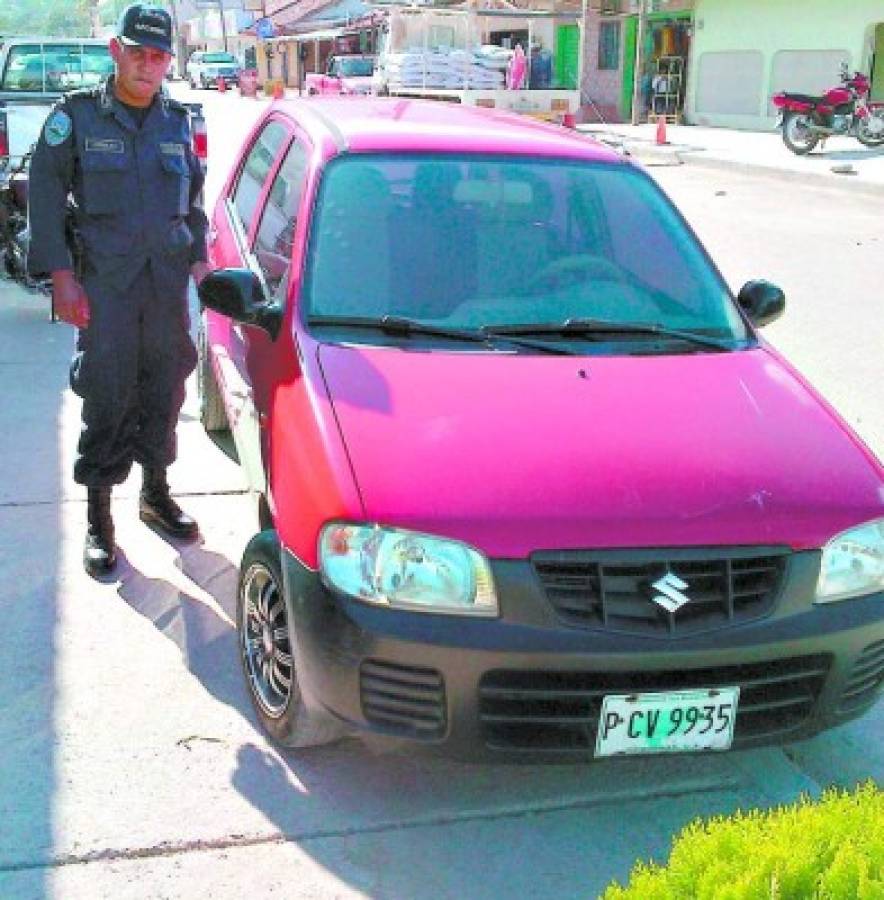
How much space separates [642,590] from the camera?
2623 mm

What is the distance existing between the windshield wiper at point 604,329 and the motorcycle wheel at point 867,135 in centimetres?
1793

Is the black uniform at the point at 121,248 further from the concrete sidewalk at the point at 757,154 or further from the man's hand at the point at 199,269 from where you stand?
the concrete sidewalk at the point at 757,154

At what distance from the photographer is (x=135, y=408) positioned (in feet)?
13.5

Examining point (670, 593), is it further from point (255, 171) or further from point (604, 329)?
point (255, 171)

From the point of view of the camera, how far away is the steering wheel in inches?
143

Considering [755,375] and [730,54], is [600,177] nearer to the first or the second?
[755,375]

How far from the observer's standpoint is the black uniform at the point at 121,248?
12.1 feet

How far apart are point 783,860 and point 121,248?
9.92ft

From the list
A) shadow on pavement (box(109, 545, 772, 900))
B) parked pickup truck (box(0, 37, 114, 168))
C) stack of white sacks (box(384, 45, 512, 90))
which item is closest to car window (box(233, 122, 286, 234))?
shadow on pavement (box(109, 545, 772, 900))

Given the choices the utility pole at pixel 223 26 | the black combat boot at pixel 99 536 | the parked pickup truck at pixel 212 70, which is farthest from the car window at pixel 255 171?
the utility pole at pixel 223 26

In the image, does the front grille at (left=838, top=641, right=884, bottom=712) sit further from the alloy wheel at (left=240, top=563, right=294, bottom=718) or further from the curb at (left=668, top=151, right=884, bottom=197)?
the curb at (left=668, top=151, right=884, bottom=197)

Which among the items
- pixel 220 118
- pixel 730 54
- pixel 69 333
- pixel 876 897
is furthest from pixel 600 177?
pixel 220 118

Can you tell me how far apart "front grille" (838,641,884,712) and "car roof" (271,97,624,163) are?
2.00m

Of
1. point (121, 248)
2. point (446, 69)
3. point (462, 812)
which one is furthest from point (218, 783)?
point (446, 69)
